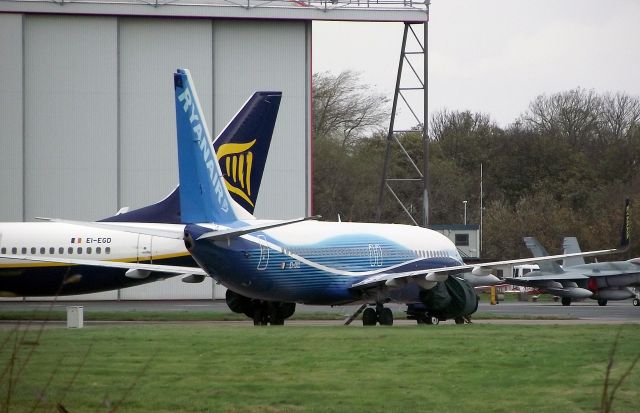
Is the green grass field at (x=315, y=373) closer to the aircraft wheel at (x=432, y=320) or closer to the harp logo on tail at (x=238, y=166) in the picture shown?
the aircraft wheel at (x=432, y=320)

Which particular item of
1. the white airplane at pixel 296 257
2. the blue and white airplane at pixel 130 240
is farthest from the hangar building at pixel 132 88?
the white airplane at pixel 296 257

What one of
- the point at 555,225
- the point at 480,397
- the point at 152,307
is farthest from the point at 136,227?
the point at 555,225

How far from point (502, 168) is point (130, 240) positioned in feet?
199

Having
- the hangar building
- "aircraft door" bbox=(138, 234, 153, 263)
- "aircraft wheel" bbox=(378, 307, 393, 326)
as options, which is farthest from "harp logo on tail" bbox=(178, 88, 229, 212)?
the hangar building

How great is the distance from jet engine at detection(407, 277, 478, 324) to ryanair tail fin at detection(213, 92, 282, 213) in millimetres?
6289

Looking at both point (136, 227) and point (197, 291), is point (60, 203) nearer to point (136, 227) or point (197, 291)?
point (197, 291)

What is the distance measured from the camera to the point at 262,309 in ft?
97.3

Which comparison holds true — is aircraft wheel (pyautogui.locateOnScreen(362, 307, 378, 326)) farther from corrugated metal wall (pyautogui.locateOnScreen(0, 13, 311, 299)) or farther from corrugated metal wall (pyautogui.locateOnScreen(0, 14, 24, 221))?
corrugated metal wall (pyautogui.locateOnScreen(0, 14, 24, 221))

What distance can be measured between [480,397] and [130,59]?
36.4m

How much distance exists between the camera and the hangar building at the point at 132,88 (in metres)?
46.0

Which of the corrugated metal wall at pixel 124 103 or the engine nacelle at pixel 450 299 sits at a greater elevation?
the corrugated metal wall at pixel 124 103

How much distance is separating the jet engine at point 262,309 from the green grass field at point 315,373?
32.2 ft

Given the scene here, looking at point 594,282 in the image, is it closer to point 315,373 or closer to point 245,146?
point 245,146

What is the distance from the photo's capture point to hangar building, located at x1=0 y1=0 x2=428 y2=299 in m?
46.0
